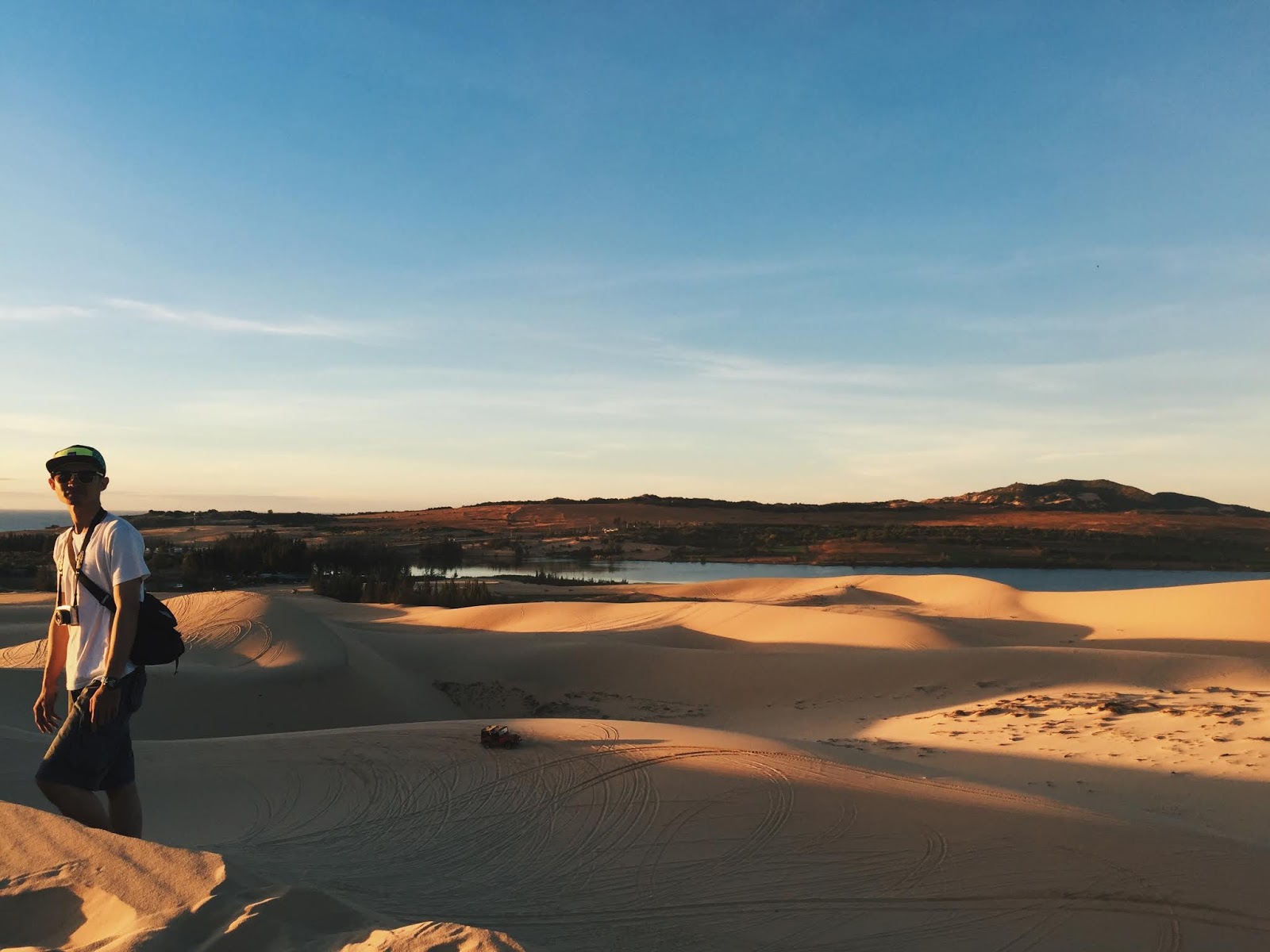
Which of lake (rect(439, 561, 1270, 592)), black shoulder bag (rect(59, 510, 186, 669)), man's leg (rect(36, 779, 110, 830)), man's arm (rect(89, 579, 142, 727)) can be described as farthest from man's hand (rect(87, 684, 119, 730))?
lake (rect(439, 561, 1270, 592))

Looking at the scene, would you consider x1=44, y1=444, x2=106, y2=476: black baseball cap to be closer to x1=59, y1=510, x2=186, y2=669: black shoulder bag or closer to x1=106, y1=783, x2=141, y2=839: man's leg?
x1=59, y1=510, x2=186, y2=669: black shoulder bag

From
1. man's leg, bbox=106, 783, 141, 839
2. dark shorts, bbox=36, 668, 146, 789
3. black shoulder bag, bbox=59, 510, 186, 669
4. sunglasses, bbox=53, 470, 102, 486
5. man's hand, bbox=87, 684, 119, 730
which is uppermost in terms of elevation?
sunglasses, bbox=53, 470, 102, 486

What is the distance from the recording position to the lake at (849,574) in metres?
34.4

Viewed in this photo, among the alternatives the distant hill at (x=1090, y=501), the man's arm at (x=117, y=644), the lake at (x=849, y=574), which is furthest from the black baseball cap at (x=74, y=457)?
the distant hill at (x=1090, y=501)

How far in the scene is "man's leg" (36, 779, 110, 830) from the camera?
12.7 ft

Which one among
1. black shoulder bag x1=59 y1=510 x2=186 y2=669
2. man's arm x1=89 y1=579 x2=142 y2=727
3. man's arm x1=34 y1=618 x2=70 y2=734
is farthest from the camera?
man's arm x1=34 y1=618 x2=70 y2=734

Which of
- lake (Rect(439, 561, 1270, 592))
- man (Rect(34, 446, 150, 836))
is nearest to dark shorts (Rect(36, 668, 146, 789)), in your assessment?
man (Rect(34, 446, 150, 836))

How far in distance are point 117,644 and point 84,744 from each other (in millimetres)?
492

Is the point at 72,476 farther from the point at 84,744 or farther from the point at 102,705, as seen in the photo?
the point at 84,744

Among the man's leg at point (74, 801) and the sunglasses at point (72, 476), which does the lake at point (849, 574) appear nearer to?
the man's leg at point (74, 801)

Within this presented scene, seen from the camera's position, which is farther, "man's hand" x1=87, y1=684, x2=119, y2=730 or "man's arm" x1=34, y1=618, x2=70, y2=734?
"man's arm" x1=34, y1=618, x2=70, y2=734

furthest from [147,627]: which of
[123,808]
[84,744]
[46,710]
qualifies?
[123,808]

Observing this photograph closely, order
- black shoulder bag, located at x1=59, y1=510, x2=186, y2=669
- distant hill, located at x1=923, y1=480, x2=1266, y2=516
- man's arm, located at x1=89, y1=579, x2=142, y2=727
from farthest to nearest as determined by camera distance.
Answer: distant hill, located at x1=923, y1=480, x2=1266, y2=516 → black shoulder bag, located at x1=59, y1=510, x2=186, y2=669 → man's arm, located at x1=89, y1=579, x2=142, y2=727

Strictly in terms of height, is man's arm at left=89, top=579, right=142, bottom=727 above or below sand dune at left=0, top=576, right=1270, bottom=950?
above
